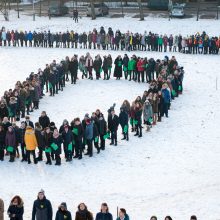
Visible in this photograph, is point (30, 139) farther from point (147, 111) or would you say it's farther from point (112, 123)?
point (147, 111)

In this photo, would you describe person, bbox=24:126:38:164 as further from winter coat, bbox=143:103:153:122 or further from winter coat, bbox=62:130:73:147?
winter coat, bbox=143:103:153:122

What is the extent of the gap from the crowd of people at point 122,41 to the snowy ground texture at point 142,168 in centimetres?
811

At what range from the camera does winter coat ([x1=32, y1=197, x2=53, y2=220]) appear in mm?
14508

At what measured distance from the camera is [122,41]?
38.8 m

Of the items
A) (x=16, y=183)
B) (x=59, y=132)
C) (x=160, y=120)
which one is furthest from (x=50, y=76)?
(x=16, y=183)

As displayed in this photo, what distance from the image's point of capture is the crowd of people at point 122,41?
3766 centimetres

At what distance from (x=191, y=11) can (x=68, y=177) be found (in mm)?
37331

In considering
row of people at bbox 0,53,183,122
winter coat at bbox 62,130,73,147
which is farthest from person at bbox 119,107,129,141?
row of people at bbox 0,53,183,122

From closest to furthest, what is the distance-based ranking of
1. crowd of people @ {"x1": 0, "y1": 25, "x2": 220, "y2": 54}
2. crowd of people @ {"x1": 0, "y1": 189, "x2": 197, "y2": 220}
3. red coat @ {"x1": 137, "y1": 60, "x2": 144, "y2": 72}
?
crowd of people @ {"x1": 0, "y1": 189, "x2": 197, "y2": 220} < red coat @ {"x1": 137, "y1": 60, "x2": 144, "y2": 72} < crowd of people @ {"x1": 0, "y1": 25, "x2": 220, "y2": 54}

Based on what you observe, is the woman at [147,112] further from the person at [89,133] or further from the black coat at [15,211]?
the black coat at [15,211]

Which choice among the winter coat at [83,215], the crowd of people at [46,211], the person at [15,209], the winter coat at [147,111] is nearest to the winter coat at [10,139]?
the crowd of people at [46,211]

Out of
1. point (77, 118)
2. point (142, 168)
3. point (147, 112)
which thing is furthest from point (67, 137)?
point (147, 112)

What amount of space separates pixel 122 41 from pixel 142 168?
20162 mm

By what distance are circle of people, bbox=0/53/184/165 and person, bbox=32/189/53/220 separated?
512 centimetres
